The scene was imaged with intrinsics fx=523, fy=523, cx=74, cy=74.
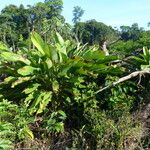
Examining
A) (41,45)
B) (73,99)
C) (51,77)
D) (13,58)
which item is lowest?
(73,99)

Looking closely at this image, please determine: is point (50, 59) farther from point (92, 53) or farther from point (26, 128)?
point (26, 128)

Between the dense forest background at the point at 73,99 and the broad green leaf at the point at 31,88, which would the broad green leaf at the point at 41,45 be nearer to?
the dense forest background at the point at 73,99

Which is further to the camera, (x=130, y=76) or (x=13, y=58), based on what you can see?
A: (x=13, y=58)

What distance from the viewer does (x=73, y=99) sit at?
848 centimetres

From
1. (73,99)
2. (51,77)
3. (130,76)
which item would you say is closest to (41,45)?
(51,77)

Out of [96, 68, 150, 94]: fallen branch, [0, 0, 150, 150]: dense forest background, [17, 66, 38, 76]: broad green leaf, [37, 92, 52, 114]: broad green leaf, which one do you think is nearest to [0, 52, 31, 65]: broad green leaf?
[0, 0, 150, 150]: dense forest background

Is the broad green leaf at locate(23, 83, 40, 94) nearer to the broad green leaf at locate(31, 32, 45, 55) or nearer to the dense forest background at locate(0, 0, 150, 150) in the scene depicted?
the dense forest background at locate(0, 0, 150, 150)

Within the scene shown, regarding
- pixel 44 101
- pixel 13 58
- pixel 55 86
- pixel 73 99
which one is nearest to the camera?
pixel 44 101

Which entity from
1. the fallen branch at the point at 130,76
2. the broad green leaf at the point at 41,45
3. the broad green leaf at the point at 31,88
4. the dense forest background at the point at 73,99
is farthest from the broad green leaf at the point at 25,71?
the fallen branch at the point at 130,76

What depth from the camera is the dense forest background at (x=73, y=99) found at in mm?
7527

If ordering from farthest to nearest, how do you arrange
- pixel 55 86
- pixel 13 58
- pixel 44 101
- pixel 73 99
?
pixel 13 58
pixel 73 99
pixel 55 86
pixel 44 101

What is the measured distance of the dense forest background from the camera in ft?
24.7

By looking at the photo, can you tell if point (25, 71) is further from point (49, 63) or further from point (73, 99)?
point (73, 99)

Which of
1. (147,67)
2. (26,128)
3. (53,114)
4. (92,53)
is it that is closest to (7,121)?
(26,128)
